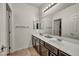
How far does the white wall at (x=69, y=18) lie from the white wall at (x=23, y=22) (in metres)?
1.44

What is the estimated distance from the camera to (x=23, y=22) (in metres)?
3.27

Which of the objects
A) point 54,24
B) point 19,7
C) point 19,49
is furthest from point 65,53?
point 19,7

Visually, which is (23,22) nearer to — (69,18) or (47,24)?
(47,24)

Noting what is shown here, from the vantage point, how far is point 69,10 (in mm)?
1862

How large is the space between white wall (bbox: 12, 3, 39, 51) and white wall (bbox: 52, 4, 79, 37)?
1439mm

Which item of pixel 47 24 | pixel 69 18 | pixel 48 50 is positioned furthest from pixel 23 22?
pixel 69 18

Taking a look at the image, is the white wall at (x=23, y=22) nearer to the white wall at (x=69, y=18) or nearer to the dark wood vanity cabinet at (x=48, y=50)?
the dark wood vanity cabinet at (x=48, y=50)

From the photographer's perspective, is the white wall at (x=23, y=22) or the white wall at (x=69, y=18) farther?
the white wall at (x=23, y=22)

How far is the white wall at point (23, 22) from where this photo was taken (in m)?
3.03

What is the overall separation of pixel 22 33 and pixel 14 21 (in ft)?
1.97

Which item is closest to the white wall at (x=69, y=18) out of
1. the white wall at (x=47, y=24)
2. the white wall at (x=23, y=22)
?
the white wall at (x=47, y=24)

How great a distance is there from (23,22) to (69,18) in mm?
2019

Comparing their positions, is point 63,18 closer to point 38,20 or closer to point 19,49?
point 38,20

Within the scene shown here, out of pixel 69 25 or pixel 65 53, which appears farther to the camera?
pixel 69 25
